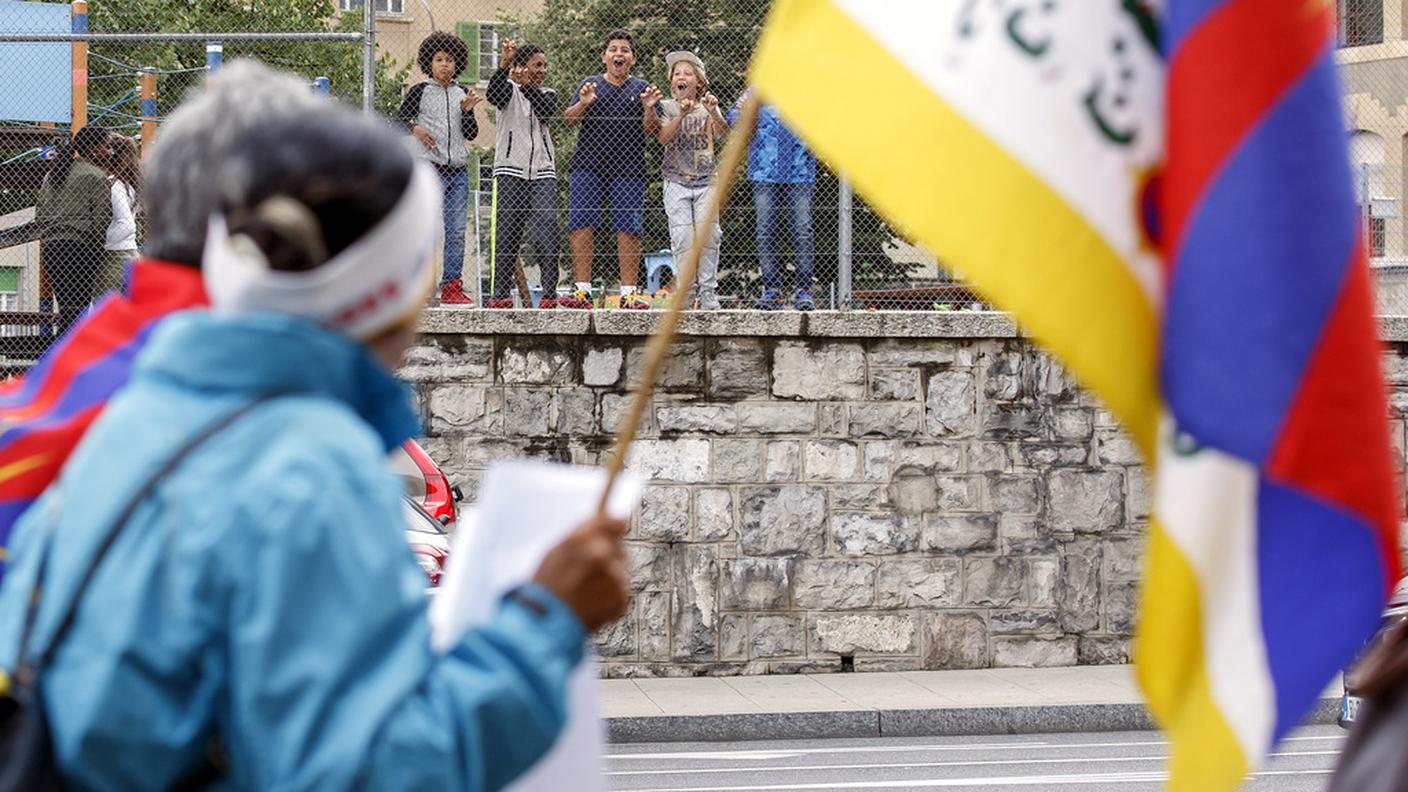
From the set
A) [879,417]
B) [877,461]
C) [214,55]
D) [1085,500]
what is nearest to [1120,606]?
[1085,500]

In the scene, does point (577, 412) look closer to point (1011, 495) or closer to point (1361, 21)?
point (1011, 495)

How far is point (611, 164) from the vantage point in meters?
12.1

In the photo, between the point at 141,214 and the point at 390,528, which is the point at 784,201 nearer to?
the point at 141,214

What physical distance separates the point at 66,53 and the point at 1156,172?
36.7ft

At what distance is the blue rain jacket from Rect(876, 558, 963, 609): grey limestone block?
10485 millimetres

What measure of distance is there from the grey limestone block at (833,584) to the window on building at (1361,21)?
4.31 meters

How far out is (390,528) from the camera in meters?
1.81

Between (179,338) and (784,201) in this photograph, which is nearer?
(179,338)

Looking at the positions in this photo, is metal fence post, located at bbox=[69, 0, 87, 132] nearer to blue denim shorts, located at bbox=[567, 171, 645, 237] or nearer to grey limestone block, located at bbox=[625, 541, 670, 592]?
blue denim shorts, located at bbox=[567, 171, 645, 237]

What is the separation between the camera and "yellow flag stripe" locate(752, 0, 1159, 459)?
233cm

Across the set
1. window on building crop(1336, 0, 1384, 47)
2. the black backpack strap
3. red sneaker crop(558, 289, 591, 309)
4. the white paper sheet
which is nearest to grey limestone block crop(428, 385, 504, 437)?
red sneaker crop(558, 289, 591, 309)

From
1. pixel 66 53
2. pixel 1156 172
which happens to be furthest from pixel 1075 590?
pixel 1156 172

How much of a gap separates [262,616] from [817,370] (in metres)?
10.5

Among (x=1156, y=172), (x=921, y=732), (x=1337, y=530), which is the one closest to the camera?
(x=1337, y=530)
